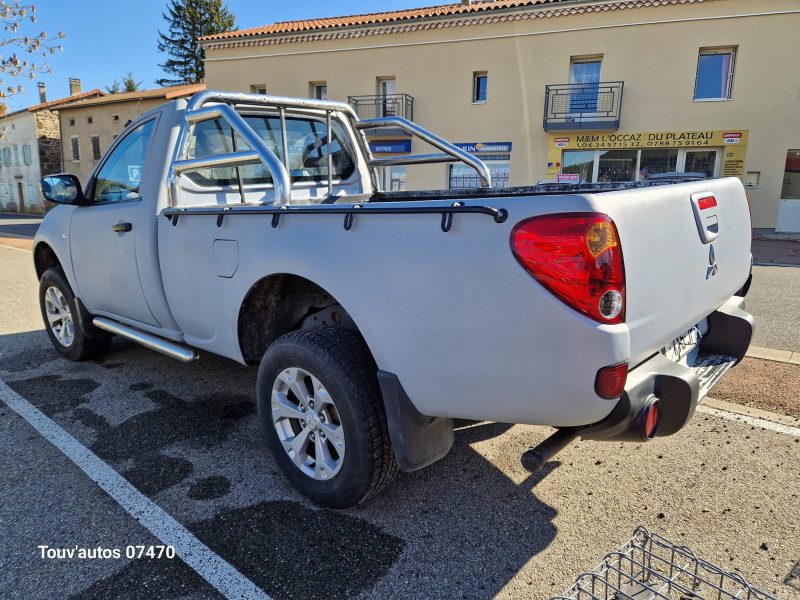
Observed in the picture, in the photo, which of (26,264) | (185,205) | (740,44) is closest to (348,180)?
(185,205)

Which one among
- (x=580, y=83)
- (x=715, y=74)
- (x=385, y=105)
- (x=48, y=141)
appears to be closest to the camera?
(x=715, y=74)

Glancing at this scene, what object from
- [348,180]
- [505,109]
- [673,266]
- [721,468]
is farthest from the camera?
[505,109]

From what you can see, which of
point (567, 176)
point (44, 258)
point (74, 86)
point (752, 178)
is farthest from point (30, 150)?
point (752, 178)

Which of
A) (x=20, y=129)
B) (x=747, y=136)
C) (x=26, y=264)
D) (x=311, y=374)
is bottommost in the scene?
(x=26, y=264)

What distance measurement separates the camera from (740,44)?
17.0 meters

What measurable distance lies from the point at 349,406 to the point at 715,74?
20.2 metres

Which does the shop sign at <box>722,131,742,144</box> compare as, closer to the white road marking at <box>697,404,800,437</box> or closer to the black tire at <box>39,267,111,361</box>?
the white road marking at <box>697,404,800,437</box>

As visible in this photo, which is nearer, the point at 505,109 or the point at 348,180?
the point at 348,180

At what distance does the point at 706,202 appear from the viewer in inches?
95.0

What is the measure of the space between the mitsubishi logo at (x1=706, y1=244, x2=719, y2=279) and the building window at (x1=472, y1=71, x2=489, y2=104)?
1887 cm

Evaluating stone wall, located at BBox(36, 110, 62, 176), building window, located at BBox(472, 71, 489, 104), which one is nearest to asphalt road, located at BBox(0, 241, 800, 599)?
building window, located at BBox(472, 71, 489, 104)

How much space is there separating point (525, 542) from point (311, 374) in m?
1.19

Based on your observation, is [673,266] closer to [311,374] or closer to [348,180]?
[311,374]

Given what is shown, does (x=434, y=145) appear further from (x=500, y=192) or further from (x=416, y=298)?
(x=416, y=298)
